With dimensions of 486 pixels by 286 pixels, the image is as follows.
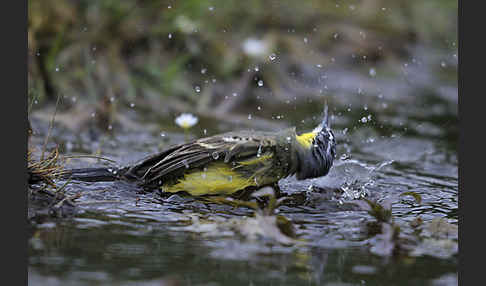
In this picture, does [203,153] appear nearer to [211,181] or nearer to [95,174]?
[211,181]

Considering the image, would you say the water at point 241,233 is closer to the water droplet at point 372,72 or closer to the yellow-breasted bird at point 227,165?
the yellow-breasted bird at point 227,165

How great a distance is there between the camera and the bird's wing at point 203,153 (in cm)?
437

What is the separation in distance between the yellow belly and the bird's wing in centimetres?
5

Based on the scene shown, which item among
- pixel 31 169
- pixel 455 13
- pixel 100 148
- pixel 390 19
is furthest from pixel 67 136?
pixel 455 13

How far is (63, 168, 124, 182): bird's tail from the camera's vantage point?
14.6 ft

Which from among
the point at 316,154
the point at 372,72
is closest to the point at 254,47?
the point at 372,72

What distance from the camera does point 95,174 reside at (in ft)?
14.8

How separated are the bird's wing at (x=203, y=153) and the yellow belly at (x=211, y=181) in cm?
5

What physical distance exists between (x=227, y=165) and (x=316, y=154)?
0.63 meters

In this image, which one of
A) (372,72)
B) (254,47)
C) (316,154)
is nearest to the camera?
(316,154)

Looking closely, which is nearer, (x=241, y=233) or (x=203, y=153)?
(x=241, y=233)

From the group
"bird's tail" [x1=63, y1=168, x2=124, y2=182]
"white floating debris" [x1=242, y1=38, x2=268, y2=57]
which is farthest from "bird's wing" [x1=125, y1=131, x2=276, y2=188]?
"white floating debris" [x1=242, y1=38, x2=268, y2=57]

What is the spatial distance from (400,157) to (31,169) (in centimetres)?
371

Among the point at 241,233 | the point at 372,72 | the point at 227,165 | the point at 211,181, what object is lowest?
the point at 241,233
